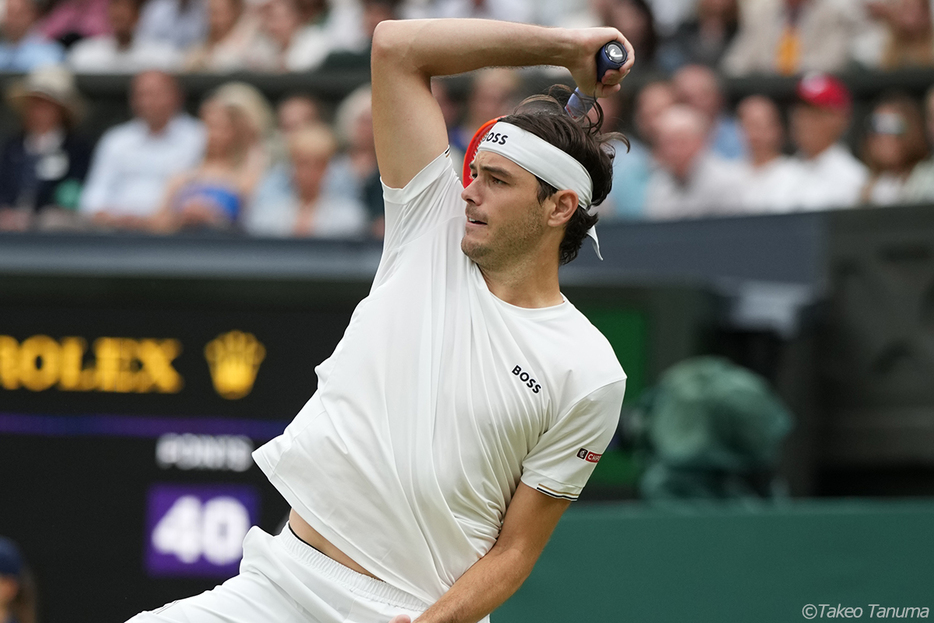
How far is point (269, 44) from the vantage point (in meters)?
10.5

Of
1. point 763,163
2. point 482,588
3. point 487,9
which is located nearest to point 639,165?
point 763,163

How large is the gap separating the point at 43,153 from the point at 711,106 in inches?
176

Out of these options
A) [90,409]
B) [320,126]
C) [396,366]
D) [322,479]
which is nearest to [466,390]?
[396,366]

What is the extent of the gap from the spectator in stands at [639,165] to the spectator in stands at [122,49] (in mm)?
3864

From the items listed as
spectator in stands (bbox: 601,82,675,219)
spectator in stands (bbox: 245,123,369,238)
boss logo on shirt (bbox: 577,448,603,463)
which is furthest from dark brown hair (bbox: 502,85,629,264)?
spectator in stands (bbox: 245,123,369,238)

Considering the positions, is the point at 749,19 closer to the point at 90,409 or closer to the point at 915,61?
the point at 915,61

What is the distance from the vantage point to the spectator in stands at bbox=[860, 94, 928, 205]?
7832mm

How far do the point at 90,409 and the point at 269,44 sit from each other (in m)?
4.41

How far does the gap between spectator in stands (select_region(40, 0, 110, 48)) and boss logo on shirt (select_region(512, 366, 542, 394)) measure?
8.80 metres

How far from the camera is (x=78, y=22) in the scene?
11375 mm

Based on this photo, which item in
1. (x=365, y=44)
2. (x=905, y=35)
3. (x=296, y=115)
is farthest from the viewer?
(x=365, y=44)

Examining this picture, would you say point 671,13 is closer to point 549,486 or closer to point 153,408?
point 153,408

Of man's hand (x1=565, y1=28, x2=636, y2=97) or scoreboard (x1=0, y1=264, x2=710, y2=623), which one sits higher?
man's hand (x1=565, y1=28, x2=636, y2=97)

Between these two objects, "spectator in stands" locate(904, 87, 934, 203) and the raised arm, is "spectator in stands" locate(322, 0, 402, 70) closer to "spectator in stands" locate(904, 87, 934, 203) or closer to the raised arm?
"spectator in stands" locate(904, 87, 934, 203)
